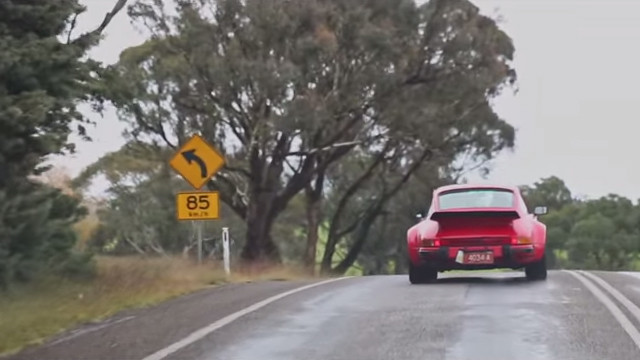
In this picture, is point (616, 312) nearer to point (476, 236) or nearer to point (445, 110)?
point (476, 236)

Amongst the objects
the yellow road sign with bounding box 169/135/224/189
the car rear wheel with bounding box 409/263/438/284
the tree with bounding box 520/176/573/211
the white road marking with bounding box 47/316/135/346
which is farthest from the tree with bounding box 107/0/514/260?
the tree with bounding box 520/176/573/211

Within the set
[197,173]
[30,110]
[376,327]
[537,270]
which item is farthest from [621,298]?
[197,173]

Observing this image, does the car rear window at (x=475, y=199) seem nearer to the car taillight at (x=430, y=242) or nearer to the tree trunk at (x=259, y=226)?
the car taillight at (x=430, y=242)

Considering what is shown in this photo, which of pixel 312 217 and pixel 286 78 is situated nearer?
pixel 286 78

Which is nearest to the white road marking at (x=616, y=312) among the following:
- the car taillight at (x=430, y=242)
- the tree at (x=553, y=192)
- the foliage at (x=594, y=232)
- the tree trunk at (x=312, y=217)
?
the car taillight at (x=430, y=242)

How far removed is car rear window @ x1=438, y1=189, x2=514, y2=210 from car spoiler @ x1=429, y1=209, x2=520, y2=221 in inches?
6.4

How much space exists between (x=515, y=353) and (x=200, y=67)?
29.9 meters

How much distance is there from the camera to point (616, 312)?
1205 centimetres

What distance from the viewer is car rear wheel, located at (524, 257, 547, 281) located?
16922mm

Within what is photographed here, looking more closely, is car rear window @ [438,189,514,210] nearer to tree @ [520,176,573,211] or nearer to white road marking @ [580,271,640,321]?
white road marking @ [580,271,640,321]

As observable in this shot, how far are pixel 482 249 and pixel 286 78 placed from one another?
2052cm

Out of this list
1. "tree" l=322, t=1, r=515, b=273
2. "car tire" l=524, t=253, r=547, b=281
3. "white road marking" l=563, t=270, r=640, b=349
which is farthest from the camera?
"tree" l=322, t=1, r=515, b=273

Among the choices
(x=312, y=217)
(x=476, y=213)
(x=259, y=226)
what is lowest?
(x=476, y=213)

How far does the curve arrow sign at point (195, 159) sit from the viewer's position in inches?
802
